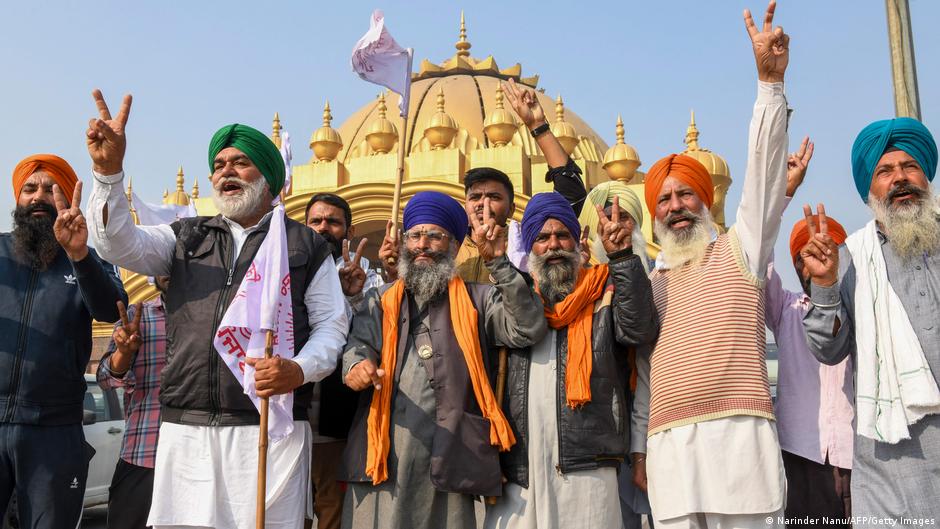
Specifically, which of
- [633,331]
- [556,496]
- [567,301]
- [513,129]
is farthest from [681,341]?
[513,129]

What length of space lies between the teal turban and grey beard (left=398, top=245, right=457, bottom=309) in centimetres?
62

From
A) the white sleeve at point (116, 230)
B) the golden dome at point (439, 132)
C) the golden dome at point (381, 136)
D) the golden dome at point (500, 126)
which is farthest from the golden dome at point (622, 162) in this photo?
the white sleeve at point (116, 230)

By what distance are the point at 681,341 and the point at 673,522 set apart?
0.64 meters

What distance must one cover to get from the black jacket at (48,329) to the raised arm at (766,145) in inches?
94.4

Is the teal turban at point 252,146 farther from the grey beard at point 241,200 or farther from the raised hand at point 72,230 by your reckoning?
the raised hand at point 72,230

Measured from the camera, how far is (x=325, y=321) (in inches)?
117

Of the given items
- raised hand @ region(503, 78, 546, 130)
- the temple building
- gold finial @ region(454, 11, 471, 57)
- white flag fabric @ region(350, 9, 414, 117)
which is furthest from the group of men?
gold finial @ region(454, 11, 471, 57)

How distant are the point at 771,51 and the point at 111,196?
2261mm

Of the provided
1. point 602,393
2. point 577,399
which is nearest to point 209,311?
point 577,399

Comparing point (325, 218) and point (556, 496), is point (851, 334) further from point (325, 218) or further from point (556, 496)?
point (325, 218)

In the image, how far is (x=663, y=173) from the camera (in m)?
3.34

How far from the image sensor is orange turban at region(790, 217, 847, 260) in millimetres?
3875

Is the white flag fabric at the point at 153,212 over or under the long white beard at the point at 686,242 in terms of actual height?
over

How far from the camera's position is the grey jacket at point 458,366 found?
2914 millimetres
